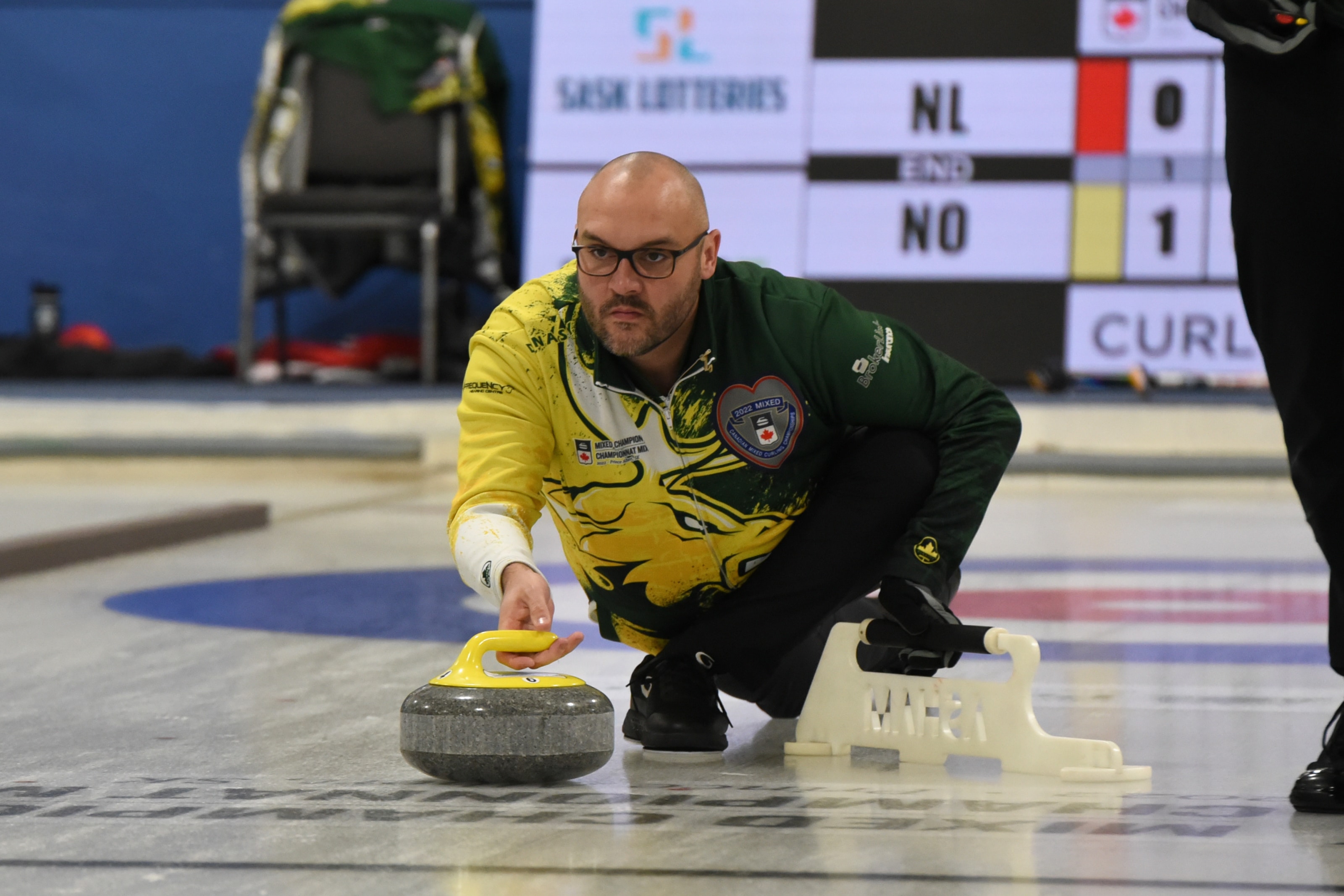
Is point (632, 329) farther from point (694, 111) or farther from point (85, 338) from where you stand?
point (85, 338)

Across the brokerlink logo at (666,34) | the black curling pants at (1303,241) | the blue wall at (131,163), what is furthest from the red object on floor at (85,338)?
the black curling pants at (1303,241)

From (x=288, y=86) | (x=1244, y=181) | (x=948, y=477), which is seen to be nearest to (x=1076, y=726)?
(x=948, y=477)

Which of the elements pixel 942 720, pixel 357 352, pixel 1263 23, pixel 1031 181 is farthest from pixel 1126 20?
pixel 942 720

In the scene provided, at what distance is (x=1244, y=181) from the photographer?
1.71 meters

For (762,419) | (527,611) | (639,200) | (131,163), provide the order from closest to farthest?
(527,611) → (639,200) → (762,419) → (131,163)

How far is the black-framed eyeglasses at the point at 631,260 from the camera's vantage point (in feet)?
5.84

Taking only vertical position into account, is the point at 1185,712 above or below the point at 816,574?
below

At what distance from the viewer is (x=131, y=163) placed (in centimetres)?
805

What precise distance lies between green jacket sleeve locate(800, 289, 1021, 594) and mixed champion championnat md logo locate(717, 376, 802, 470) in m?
0.04

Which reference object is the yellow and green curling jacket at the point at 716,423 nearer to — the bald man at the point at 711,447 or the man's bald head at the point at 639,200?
the bald man at the point at 711,447

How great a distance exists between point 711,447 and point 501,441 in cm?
21

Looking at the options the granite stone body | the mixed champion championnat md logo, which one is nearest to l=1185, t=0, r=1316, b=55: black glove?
the mixed champion championnat md logo

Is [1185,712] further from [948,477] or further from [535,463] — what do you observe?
[535,463]

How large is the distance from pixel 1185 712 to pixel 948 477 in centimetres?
46
